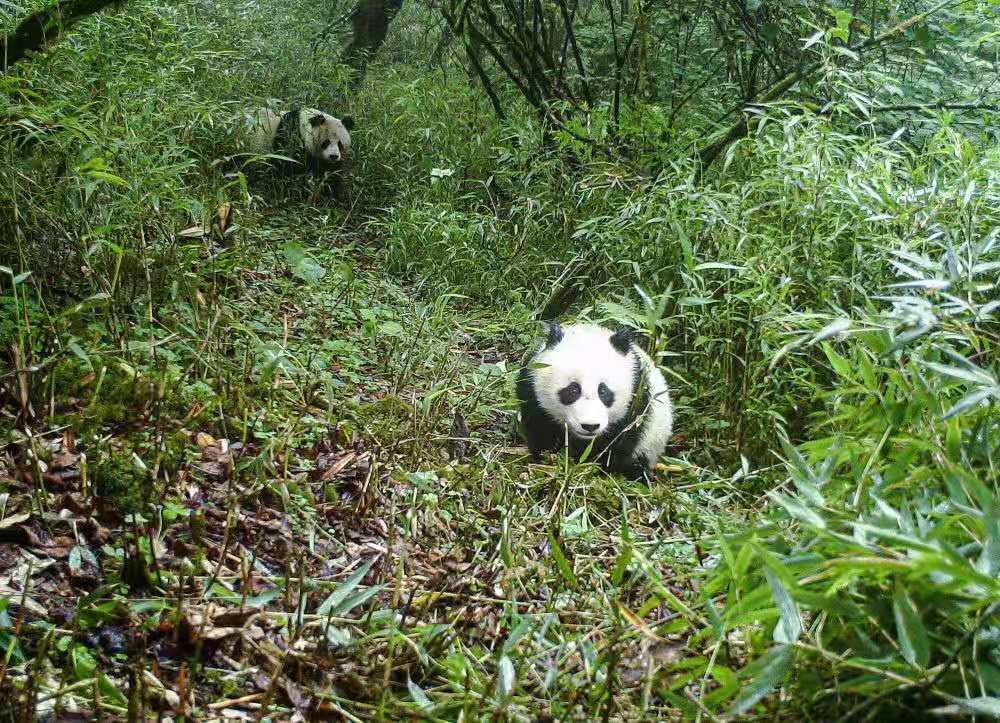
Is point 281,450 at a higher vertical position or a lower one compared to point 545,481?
higher

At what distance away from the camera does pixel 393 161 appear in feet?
20.7

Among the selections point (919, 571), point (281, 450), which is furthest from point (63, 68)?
point (919, 571)

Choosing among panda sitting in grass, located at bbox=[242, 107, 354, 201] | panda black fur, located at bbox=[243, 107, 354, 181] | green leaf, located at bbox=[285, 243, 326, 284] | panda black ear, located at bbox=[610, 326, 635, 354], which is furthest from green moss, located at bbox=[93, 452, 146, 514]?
panda black fur, located at bbox=[243, 107, 354, 181]

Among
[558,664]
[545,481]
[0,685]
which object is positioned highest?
[0,685]

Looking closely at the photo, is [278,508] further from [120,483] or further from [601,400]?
[601,400]

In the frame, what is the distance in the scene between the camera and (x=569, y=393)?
3.41 metres

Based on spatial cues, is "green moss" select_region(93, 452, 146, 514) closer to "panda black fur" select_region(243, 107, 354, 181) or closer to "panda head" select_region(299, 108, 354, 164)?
"panda black fur" select_region(243, 107, 354, 181)

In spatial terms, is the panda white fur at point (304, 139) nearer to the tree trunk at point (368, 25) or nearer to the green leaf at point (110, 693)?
the tree trunk at point (368, 25)

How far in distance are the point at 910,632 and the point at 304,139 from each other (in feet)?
18.4

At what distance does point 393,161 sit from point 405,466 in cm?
383

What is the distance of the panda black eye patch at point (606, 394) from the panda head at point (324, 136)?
11.6 feet

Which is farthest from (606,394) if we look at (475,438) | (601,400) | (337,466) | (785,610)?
(785,610)

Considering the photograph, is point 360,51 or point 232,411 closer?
point 232,411

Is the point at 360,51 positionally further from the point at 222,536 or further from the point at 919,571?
the point at 919,571
